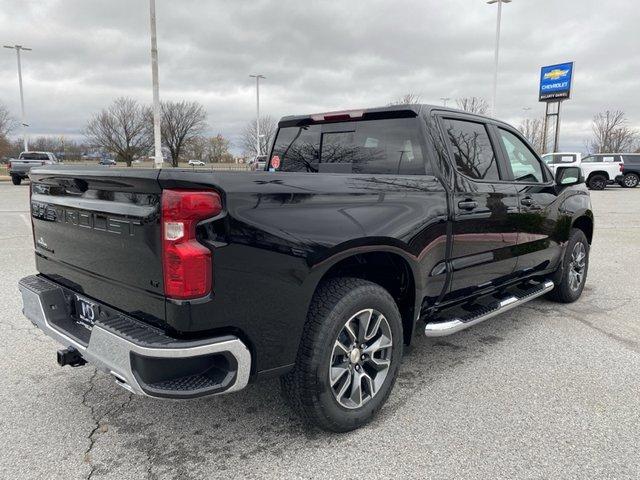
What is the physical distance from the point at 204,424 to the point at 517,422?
1.82 meters

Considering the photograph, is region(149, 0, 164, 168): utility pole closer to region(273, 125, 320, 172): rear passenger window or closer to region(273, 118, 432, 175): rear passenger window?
region(273, 125, 320, 172): rear passenger window

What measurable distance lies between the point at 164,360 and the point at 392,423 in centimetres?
143

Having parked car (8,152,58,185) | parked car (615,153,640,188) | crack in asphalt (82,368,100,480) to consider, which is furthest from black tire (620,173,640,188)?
parked car (8,152,58,185)

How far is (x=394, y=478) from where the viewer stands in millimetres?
2340

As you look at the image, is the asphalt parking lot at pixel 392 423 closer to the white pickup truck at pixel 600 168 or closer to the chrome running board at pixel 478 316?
the chrome running board at pixel 478 316

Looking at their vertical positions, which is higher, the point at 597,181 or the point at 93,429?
the point at 597,181

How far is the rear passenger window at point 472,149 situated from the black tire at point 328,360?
52.3 inches

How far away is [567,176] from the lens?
4.62 m

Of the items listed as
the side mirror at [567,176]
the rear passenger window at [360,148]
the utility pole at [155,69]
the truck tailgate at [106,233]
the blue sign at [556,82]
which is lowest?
the truck tailgate at [106,233]

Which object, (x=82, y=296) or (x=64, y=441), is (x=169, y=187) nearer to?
(x=82, y=296)

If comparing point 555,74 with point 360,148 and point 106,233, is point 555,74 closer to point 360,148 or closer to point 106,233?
point 360,148

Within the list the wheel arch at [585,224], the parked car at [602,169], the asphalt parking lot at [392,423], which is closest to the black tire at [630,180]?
the parked car at [602,169]

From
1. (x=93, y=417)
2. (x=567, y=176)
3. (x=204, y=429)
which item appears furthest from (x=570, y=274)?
(x=93, y=417)

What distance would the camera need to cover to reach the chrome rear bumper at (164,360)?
2.07 m
